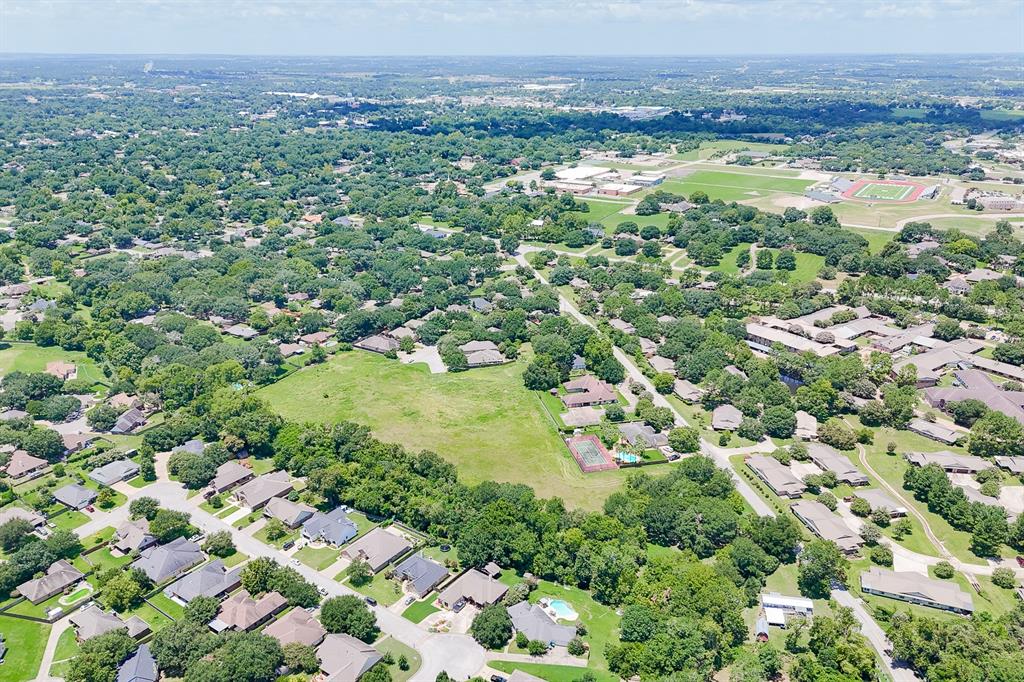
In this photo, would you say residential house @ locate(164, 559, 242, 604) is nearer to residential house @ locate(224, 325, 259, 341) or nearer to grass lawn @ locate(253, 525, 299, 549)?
grass lawn @ locate(253, 525, 299, 549)

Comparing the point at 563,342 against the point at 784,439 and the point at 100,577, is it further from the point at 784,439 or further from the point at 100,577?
the point at 100,577

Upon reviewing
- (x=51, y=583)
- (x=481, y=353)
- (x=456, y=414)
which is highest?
(x=481, y=353)

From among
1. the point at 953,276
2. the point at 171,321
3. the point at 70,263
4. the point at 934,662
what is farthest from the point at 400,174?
the point at 934,662

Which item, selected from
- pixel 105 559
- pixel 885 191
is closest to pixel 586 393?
pixel 105 559

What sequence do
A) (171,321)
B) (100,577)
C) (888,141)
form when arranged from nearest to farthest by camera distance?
(100,577) → (171,321) → (888,141)

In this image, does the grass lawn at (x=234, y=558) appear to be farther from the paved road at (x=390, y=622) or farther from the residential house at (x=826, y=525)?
the residential house at (x=826, y=525)

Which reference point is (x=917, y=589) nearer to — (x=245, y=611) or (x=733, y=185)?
(x=245, y=611)
